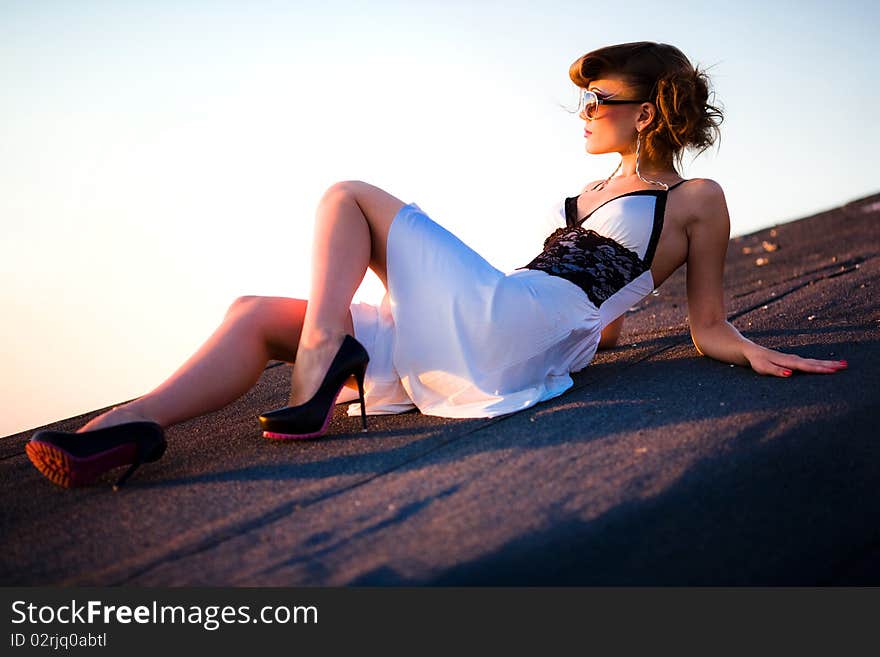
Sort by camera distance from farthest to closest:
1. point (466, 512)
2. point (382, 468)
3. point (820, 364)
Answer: point (820, 364) → point (382, 468) → point (466, 512)

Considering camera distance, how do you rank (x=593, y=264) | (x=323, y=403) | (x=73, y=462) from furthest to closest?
(x=593, y=264) → (x=323, y=403) → (x=73, y=462)

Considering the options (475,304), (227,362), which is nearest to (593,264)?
(475,304)

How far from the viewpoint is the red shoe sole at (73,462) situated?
6.39ft

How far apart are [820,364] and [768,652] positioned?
48.4 inches

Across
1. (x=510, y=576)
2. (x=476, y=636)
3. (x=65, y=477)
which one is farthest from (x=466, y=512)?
(x=65, y=477)

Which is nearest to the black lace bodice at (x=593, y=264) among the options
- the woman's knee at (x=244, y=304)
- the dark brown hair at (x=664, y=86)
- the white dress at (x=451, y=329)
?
the white dress at (x=451, y=329)

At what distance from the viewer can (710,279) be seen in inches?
104

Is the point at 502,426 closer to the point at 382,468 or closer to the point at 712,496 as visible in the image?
the point at 382,468

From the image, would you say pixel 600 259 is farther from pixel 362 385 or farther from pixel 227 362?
pixel 227 362

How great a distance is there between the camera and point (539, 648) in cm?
133

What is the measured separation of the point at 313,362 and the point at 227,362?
9.5 inches

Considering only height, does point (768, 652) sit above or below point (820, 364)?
below

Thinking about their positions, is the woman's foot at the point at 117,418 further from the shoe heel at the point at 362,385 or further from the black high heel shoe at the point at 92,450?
the shoe heel at the point at 362,385

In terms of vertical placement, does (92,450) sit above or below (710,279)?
below
